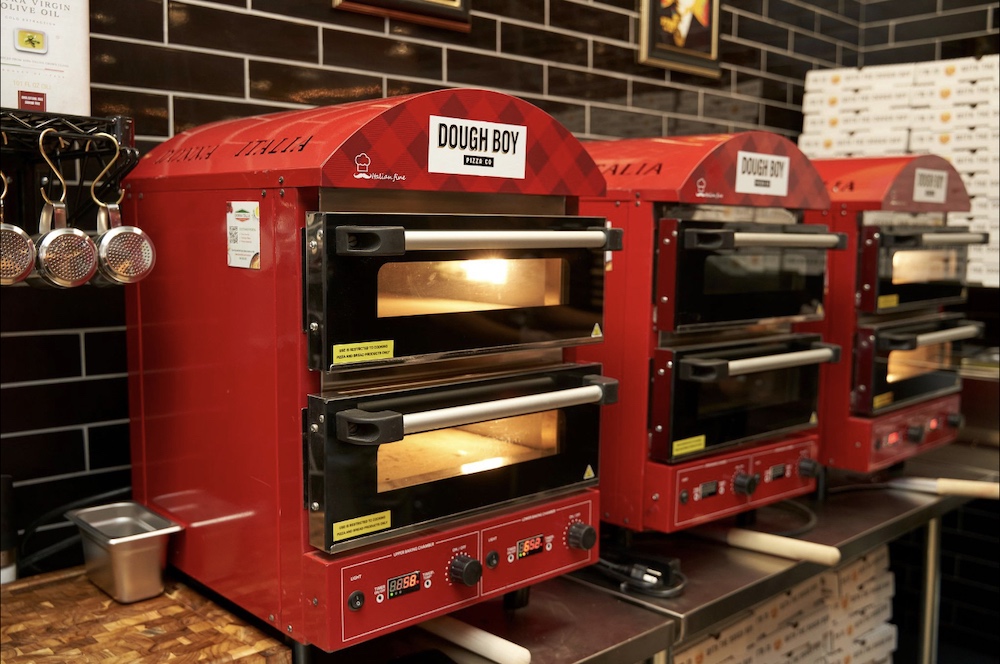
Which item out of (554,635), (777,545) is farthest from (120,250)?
(777,545)

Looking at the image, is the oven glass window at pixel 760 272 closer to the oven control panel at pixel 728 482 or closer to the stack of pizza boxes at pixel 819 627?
the oven control panel at pixel 728 482

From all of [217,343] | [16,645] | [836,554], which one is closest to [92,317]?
[217,343]

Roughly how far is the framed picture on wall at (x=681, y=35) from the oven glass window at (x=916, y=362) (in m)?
1.10

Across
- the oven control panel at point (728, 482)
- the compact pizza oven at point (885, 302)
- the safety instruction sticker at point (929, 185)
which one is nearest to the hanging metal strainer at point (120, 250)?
the oven control panel at point (728, 482)

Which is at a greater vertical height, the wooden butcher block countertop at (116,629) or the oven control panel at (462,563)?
the oven control panel at (462,563)

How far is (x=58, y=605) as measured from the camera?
1.69m

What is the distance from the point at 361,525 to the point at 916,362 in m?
1.82

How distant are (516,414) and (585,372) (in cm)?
22

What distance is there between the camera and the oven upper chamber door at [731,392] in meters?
1.93

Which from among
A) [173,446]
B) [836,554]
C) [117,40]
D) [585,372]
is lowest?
[836,554]

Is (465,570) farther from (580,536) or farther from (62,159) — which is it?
(62,159)

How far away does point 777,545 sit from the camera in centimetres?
213

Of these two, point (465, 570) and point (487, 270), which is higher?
point (487, 270)

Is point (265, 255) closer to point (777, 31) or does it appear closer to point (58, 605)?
point (58, 605)
